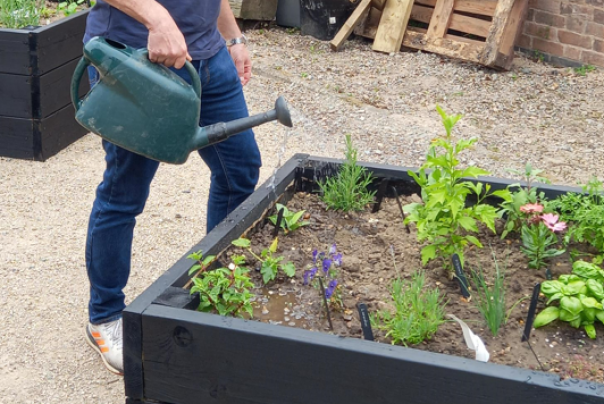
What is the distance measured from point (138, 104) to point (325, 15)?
518 centimetres

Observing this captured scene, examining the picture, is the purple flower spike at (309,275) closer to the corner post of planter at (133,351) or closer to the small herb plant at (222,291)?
the small herb plant at (222,291)

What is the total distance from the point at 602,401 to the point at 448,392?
0.96 feet

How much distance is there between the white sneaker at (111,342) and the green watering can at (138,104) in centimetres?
85

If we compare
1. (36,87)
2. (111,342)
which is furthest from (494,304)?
(36,87)

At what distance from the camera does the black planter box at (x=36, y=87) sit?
4.18 metres

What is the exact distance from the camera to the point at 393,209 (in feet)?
8.47

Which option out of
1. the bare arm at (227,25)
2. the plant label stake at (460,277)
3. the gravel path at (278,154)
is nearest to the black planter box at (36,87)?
the gravel path at (278,154)

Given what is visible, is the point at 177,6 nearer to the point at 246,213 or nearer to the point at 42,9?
the point at 246,213

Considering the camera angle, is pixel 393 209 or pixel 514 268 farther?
pixel 393 209

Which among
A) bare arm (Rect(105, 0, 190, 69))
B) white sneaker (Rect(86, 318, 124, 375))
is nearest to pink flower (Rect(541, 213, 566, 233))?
bare arm (Rect(105, 0, 190, 69))

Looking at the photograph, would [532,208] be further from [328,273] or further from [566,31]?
[566,31]

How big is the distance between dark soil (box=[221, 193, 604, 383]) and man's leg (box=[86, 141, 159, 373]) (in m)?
0.39

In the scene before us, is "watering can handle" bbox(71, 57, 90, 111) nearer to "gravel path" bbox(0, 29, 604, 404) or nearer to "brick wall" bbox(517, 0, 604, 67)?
"gravel path" bbox(0, 29, 604, 404)

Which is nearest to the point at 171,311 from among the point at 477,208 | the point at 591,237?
the point at 477,208
